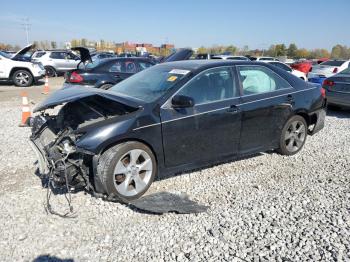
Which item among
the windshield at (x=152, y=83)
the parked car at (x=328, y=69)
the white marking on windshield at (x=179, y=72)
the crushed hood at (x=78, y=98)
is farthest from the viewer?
the parked car at (x=328, y=69)

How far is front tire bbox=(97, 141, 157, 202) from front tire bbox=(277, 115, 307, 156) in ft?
7.87

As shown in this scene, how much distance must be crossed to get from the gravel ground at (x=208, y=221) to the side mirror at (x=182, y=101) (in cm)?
108

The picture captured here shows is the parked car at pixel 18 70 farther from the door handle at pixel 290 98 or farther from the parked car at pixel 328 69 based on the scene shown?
the parked car at pixel 328 69

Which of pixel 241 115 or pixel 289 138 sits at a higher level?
pixel 241 115

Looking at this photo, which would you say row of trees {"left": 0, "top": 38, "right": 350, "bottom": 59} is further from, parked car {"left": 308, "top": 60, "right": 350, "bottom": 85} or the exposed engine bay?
the exposed engine bay

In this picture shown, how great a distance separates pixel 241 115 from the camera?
4348mm

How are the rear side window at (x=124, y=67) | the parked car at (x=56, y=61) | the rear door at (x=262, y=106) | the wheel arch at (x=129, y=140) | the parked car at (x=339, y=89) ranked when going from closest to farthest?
the wheel arch at (x=129, y=140) → the rear door at (x=262, y=106) → the parked car at (x=339, y=89) → the rear side window at (x=124, y=67) → the parked car at (x=56, y=61)

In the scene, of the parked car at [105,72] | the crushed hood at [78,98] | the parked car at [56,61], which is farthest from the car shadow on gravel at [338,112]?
the parked car at [56,61]

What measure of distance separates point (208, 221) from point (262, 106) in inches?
81.7

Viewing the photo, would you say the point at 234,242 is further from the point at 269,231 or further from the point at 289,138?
the point at 289,138

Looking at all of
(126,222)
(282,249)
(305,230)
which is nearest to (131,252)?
(126,222)

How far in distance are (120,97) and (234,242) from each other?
6.98 ft

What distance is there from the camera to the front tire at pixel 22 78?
47.0 feet

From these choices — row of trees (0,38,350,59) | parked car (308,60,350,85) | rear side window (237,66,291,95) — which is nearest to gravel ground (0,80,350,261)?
rear side window (237,66,291,95)
